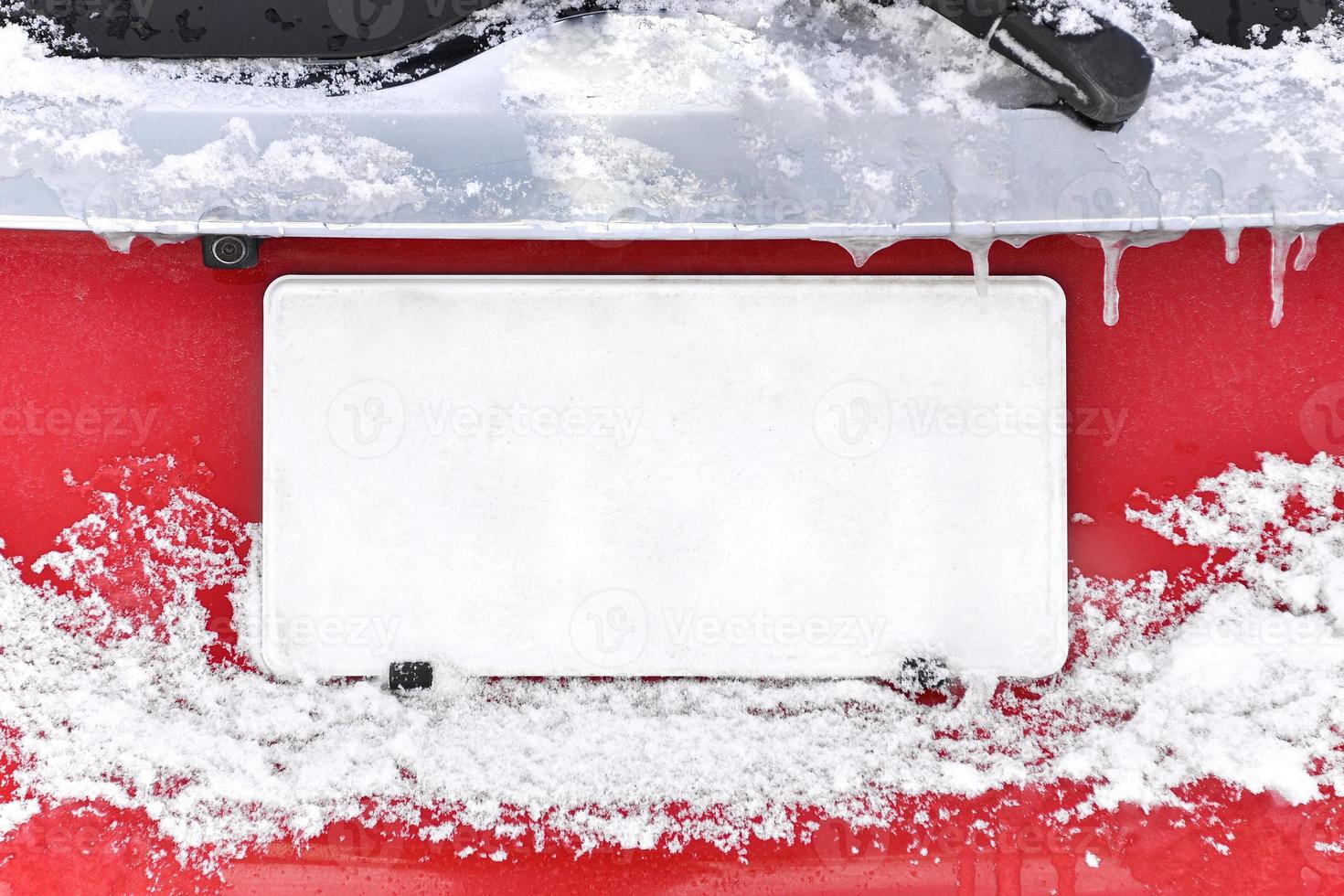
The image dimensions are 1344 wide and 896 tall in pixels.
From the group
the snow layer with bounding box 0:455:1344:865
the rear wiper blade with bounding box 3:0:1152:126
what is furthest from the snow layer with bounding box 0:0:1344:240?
the snow layer with bounding box 0:455:1344:865

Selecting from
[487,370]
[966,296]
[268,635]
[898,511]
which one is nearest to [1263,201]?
[966,296]

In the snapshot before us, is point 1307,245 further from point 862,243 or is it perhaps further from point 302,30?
point 302,30

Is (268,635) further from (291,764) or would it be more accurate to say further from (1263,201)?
(1263,201)

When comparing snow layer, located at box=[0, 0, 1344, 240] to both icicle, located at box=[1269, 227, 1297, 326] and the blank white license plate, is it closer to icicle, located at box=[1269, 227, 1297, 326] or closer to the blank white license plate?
icicle, located at box=[1269, 227, 1297, 326]

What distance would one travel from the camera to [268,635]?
0.91 m

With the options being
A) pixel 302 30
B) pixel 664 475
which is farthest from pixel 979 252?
pixel 302 30

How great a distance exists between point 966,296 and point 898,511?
274mm

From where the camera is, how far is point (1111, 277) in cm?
84

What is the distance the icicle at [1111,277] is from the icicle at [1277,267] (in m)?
0.13

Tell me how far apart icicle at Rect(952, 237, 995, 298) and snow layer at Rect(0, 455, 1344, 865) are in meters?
0.39

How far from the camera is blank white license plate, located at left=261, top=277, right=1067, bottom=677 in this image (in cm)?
90

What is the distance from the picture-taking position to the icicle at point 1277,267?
0.75 m

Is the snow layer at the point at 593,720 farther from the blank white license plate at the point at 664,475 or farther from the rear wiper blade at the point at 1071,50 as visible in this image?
Result: the rear wiper blade at the point at 1071,50

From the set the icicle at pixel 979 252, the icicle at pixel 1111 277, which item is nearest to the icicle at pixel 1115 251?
the icicle at pixel 1111 277
